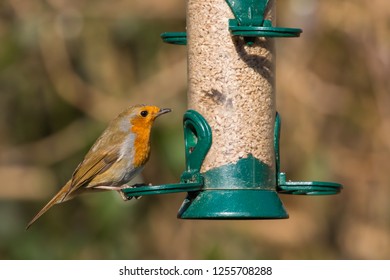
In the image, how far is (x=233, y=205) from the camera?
27.9 feet

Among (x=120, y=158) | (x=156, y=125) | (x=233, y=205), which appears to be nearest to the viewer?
(x=233, y=205)

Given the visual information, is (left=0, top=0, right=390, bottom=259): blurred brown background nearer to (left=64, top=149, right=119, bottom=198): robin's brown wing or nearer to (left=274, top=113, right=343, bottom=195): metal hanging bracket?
(left=64, top=149, right=119, bottom=198): robin's brown wing

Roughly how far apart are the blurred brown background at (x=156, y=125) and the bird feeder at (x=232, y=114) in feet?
11.1

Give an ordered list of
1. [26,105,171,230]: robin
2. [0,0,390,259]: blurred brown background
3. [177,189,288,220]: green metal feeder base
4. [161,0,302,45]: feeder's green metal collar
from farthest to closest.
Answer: [0,0,390,259]: blurred brown background → [26,105,171,230]: robin → [161,0,302,45]: feeder's green metal collar → [177,189,288,220]: green metal feeder base

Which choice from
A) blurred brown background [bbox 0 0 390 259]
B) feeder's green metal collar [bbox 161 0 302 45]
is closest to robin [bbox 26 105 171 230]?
feeder's green metal collar [bbox 161 0 302 45]

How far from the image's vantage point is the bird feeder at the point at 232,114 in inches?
341

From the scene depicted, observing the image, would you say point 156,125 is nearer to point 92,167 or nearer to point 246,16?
point 92,167

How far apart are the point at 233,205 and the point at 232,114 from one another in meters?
0.73

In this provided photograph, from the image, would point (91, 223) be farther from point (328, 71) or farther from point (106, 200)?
point (328, 71)

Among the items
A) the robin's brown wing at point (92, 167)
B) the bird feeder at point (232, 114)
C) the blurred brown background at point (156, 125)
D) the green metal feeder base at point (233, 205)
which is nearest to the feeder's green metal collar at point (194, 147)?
the bird feeder at point (232, 114)

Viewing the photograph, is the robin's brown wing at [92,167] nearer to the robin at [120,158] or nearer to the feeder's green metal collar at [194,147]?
the robin at [120,158]

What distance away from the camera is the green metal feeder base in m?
8.44

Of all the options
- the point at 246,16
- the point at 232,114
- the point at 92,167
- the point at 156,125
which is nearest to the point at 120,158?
the point at 92,167

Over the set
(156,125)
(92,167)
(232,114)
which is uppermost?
(232,114)
